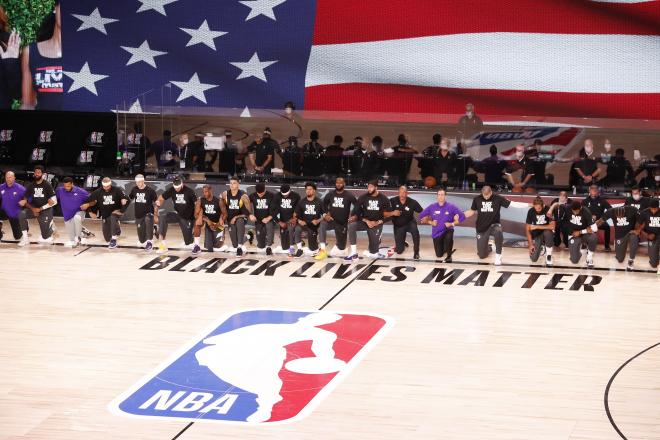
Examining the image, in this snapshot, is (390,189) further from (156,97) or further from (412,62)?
(156,97)

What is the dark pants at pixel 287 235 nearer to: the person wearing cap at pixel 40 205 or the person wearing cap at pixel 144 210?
the person wearing cap at pixel 144 210

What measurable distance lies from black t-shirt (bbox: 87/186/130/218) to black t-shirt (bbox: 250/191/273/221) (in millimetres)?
3309

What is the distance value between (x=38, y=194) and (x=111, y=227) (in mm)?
2200

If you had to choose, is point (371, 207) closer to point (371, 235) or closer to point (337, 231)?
point (371, 235)

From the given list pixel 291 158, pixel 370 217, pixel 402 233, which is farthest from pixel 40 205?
pixel 402 233

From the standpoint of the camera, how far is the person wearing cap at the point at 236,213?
25031 mm

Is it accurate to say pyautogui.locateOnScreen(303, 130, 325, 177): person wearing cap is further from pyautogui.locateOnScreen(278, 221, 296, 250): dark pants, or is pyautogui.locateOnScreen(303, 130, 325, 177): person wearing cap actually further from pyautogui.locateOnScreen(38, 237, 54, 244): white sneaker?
pyautogui.locateOnScreen(38, 237, 54, 244): white sneaker

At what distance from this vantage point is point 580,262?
24250mm

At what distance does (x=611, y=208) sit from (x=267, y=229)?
7.92 m

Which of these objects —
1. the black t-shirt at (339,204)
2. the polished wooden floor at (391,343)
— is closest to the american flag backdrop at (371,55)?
the black t-shirt at (339,204)

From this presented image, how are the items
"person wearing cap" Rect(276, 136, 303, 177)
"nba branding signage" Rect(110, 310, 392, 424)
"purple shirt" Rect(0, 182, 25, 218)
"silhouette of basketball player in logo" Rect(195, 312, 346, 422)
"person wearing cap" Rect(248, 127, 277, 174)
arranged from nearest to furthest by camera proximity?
"nba branding signage" Rect(110, 310, 392, 424) → "silhouette of basketball player in logo" Rect(195, 312, 346, 422) → "purple shirt" Rect(0, 182, 25, 218) → "person wearing cap" Rect(276, 136, 303, 177) → "person wearing cap" Rect(248, 127, 277, 174)

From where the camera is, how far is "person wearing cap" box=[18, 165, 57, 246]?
1036 inches

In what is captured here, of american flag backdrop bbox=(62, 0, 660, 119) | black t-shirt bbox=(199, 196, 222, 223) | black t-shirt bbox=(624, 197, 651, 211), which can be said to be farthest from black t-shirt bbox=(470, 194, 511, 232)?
black t-shirt bbox=(199, 196, 222, 223)

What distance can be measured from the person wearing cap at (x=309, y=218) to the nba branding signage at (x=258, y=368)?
5.21 meters
